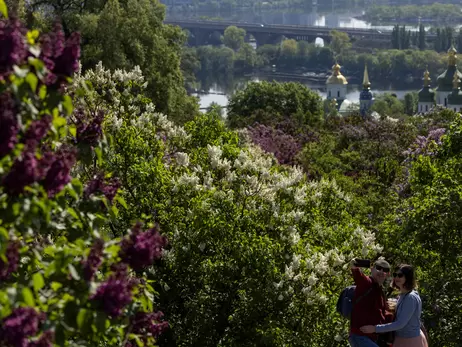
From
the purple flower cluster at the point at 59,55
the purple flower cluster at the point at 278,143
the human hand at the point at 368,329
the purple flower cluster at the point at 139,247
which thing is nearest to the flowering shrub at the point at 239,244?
the human hand at the point at 368,329

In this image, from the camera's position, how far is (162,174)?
12.5 metres

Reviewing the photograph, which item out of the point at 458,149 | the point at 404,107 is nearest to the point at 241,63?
the point at 404,107

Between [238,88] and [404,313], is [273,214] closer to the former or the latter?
[404,313]

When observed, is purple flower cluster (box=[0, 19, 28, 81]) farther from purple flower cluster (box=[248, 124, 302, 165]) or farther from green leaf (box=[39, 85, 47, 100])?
purple flower cluster (box=[248, 124, 302, 165])

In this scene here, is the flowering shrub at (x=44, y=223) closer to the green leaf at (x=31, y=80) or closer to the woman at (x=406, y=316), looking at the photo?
the green leaf at (x=31, y=80)

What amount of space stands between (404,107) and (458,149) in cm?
9880

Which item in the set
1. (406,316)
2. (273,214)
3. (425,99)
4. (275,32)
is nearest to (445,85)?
(425,99)

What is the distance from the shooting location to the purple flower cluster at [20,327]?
4605 mm

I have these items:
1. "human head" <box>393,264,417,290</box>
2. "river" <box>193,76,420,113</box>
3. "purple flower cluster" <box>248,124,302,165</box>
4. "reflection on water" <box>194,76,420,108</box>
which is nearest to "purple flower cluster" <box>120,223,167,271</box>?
"human head" <box>393,264,417,290</box>

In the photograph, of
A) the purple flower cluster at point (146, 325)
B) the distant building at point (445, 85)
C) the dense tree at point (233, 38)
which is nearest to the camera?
the purple flower cluster at point (146, 325)

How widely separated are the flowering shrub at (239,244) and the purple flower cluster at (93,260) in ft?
17.3

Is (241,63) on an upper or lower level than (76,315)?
lower

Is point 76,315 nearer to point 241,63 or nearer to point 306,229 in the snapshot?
point 306,229

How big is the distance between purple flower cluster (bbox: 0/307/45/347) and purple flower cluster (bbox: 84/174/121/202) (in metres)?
1.40
